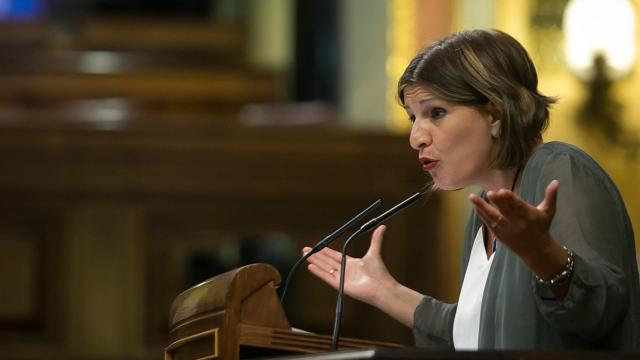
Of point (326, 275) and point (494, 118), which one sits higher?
point (494, 118)

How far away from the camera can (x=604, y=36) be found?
6.46m

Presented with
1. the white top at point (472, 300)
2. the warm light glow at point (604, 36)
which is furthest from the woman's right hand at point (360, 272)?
the warm light glow at point (604, 36)

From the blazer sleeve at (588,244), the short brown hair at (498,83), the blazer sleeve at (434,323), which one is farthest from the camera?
the blazer sleeve at (434,323)

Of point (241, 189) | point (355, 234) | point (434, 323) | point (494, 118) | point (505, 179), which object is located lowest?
point (241, 189)

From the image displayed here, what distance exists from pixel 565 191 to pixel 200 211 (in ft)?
13.4

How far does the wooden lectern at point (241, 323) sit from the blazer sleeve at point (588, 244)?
0.39 metres

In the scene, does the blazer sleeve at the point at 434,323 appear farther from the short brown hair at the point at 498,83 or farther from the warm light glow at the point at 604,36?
the warm light glow at the point at 604,36

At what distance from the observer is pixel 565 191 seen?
7.06 feet

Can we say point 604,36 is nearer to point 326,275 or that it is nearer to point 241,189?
point 241,189

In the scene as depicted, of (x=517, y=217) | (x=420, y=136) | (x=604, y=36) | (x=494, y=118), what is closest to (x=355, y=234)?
(x=420, y=136)

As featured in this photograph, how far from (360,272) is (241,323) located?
0.43m

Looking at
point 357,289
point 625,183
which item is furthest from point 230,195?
point 357,289

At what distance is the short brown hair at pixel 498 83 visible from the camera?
7.45 ft

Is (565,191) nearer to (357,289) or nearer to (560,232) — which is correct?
(560,232)
